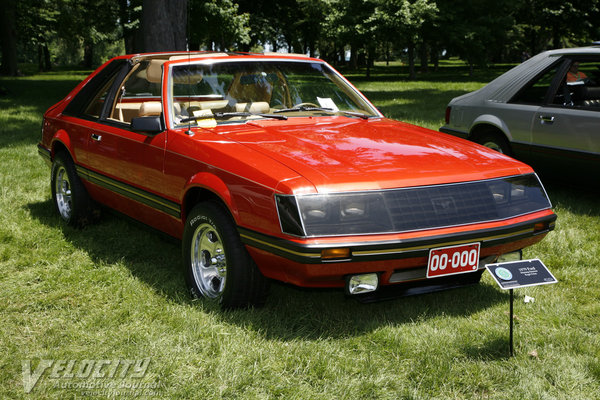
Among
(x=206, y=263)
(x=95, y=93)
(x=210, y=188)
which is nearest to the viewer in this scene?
(x=210, y=188)

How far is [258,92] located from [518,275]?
251cm

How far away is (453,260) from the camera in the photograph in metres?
3.58

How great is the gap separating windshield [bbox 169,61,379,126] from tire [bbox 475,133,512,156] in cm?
259

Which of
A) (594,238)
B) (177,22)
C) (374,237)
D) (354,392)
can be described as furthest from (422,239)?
(177,22)

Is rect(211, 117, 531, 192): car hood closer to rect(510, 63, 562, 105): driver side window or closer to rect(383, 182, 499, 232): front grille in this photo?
rect(383, 182, 499, 232): front grille

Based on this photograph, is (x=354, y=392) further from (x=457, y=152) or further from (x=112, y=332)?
(x=457, y=152)

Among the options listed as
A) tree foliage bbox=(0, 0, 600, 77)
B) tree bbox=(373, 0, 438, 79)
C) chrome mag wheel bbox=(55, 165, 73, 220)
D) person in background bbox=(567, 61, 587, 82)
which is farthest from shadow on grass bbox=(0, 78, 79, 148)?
tree bbox=(373, 0, 438, 79)

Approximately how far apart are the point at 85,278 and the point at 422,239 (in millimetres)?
2452

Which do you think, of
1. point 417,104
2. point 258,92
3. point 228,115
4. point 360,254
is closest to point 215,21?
point 417,104

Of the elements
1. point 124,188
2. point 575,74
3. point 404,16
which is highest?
point 404,16

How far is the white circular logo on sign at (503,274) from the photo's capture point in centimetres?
326

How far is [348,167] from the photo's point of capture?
3.62 meters

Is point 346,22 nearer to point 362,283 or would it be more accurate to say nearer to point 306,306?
point 306,306

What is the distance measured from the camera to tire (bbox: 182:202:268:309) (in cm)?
373
